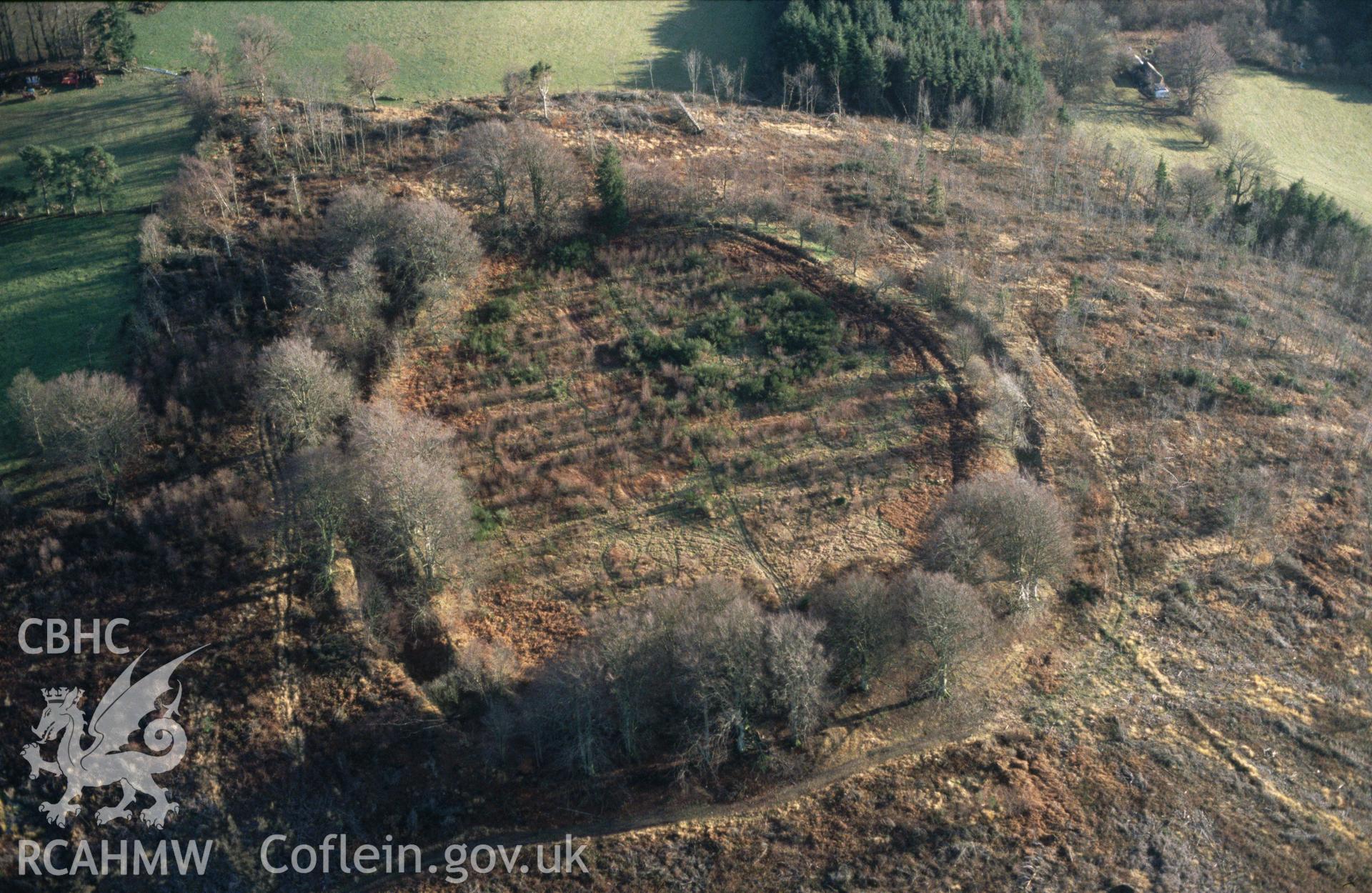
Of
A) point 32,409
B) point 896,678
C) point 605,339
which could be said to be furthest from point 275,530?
point 896,678

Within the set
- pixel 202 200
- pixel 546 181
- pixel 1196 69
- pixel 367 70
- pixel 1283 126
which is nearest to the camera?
pixel 202 200

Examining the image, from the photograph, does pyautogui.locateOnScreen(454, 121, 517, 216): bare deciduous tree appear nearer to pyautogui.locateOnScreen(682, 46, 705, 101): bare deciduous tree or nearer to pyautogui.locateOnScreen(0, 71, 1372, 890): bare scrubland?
pyautogui.locateOnScreen(0, 71, 1372, 890): bare scrubland

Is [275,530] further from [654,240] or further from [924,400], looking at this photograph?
[924,400]

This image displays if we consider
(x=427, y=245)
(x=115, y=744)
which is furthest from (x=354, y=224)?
(x=115, y=744)

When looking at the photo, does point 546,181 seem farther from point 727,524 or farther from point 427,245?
point 727,524

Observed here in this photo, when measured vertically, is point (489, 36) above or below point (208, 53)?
above

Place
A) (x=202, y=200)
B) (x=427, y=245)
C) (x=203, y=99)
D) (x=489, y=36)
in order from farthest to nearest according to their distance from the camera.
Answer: (x=489, y=36) → (x=203, y=99) → (x=202, y=200) → (x=427, y=245)

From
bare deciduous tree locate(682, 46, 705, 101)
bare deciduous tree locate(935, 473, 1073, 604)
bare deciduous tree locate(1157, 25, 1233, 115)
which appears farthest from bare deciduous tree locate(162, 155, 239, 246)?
bare deciduous tree locate(1157, 25, 1233, 115)
